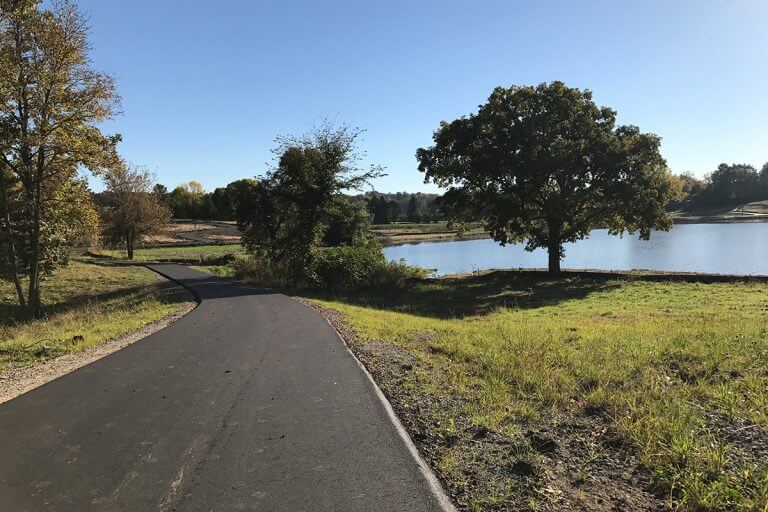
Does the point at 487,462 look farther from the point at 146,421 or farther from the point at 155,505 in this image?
the point at 146,421

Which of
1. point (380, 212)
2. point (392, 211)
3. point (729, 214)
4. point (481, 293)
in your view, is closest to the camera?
point (481, 293)

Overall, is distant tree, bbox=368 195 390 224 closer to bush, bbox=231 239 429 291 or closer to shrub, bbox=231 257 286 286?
shrub, bbox=231 257 286 286

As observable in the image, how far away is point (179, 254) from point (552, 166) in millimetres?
42566

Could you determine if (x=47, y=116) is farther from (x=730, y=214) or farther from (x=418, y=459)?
(x=730, y=214)

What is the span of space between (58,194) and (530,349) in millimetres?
21440

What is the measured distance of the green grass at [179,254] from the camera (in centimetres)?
4756

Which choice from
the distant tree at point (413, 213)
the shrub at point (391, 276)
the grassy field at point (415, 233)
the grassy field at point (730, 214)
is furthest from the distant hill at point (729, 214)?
the shrub at point (391, 276)

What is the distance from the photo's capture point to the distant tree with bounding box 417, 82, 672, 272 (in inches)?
1082

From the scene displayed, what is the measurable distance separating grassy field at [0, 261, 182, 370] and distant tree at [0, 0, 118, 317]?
2.63 metres

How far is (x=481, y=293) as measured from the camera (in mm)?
25859

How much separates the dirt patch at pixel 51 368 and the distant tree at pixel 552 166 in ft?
73.3

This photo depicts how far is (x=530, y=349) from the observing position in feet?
28.5

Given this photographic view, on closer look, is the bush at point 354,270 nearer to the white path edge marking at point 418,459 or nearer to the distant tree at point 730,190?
the white path edge marking at point 418,459

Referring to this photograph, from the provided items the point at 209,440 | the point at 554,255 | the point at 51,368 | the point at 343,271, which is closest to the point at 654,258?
the point at 554,255
